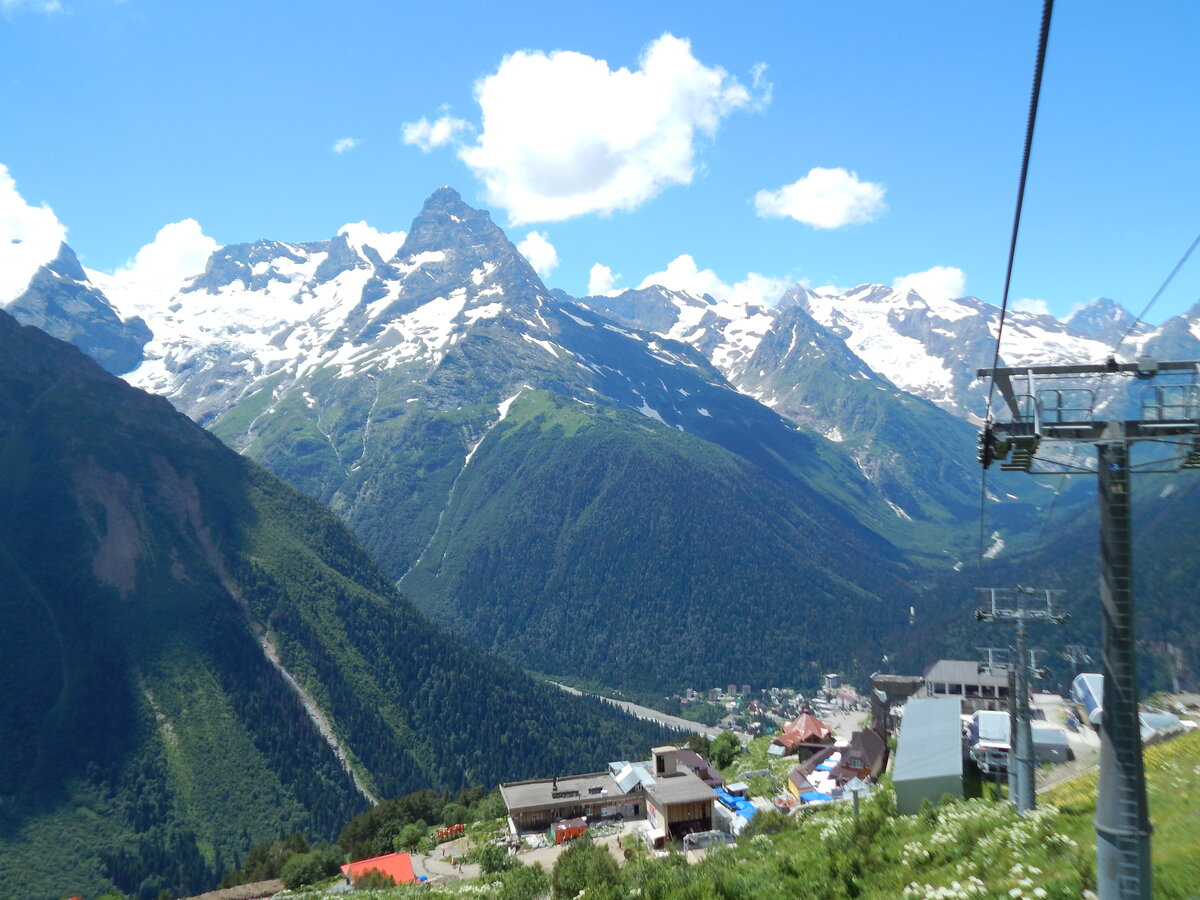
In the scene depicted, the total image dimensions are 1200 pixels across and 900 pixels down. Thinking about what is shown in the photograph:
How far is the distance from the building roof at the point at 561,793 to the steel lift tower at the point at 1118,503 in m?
58.1

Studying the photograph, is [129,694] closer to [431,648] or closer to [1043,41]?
[431,648]

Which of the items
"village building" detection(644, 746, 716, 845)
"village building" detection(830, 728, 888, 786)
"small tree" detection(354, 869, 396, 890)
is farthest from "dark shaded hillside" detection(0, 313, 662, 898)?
"village building" detection(830, 728, 888, 786)

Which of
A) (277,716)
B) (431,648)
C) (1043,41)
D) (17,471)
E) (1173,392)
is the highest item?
(17,471)

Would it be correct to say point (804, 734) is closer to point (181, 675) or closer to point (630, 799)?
point (630, 799)

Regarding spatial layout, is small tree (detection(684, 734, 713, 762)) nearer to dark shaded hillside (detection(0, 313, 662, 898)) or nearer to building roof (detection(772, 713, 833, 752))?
building roof (detection(772, 713, 833, 752))

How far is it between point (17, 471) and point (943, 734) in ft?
584

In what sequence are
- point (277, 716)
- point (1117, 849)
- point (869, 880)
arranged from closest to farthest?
point (1117, 849) → point (869, 880) → point (277, 716)

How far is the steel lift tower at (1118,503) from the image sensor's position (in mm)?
14906

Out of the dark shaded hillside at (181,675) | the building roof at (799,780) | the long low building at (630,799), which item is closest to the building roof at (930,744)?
the building roof at (799,780)

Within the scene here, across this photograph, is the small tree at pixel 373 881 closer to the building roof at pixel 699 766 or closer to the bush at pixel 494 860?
the bush at pixel 494 860

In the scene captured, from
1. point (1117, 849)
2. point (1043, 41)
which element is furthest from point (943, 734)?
point (1043, 41)

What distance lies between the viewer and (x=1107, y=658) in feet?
50.4

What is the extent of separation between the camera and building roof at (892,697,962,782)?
135 ft

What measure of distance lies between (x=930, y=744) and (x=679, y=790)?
70.2 ft
